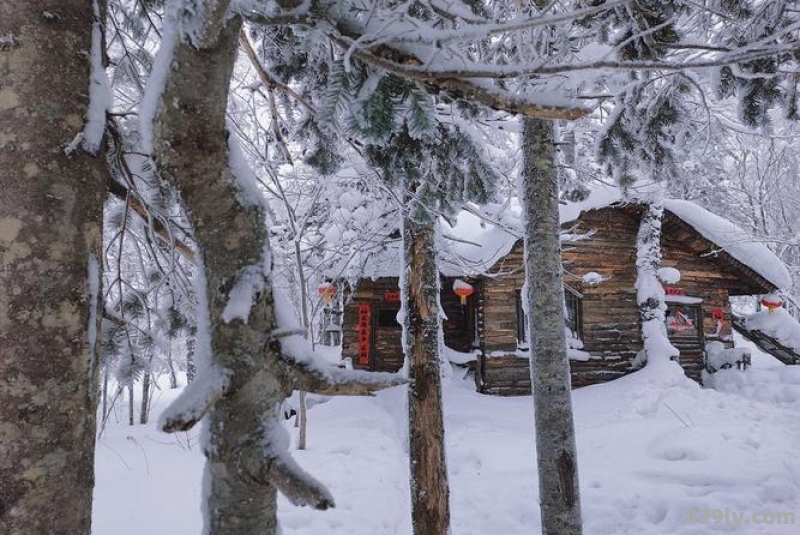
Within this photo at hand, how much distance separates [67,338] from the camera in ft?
3.69

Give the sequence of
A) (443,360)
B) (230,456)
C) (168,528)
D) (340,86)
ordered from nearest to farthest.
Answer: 1. (230,456)
2. (340,86)
3. (168,528)
4. (443,360)

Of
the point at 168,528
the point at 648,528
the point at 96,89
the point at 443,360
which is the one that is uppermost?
the point at 96,89

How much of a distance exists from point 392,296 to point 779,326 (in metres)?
12.6

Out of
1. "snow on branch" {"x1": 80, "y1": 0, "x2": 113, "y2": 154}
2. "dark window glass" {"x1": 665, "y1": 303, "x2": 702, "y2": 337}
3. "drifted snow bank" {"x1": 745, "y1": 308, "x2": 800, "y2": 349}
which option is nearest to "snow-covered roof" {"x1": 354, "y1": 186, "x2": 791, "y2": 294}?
"dark window glass" {"x1": 665, "y1": 303, "x2": 702, "y2": 337}

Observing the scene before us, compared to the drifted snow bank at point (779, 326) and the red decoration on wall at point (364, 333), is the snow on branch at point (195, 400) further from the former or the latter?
the drifted snow bank at point (779, 326)

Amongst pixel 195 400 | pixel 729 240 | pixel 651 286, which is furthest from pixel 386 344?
pixel 195 400

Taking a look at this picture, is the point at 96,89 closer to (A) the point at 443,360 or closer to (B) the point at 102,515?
(B) the point at 102,515

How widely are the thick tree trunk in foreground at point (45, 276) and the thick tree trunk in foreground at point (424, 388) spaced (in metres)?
3.82

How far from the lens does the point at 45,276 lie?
111cm

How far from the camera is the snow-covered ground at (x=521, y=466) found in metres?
5.60

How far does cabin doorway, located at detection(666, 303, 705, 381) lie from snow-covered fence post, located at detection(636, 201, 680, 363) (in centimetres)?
98

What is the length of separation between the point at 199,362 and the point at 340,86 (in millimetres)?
1045

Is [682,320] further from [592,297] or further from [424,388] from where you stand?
[424,388]

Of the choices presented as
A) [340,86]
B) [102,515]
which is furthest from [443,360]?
[340,86]
